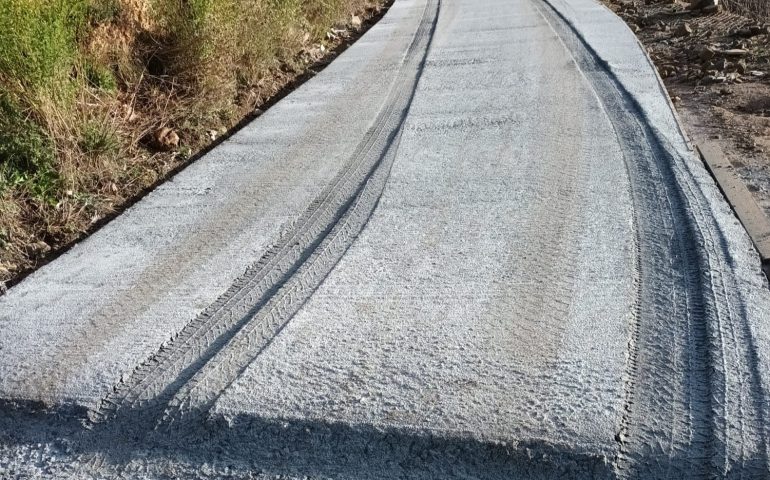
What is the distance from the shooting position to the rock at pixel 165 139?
222 inches

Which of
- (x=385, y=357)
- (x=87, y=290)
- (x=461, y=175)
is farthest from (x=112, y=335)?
(x=461, y=175)

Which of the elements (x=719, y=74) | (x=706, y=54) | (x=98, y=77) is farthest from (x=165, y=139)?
(x=706, y=54)

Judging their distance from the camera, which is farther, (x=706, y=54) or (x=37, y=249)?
(x=706, y=54)

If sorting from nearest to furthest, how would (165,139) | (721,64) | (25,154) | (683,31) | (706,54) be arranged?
(25,154) → (165,139) → (721,64) → (706,54) → (683,31)

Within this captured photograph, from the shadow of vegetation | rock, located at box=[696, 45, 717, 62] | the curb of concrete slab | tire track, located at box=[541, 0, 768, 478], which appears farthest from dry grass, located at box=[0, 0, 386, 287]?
rock, located at box=[696, 45, 717, 62]

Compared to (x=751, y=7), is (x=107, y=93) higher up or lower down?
higher up

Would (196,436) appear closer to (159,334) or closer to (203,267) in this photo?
(159,334)

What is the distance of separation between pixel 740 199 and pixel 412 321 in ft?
6.79

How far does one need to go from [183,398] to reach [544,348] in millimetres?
1310

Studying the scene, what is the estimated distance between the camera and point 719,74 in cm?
670

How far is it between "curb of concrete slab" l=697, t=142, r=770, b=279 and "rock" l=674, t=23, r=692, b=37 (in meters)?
3.95

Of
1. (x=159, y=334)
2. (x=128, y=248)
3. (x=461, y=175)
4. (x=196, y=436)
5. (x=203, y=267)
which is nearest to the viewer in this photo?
(x=196, y=436)

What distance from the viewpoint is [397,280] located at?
11.4 feet

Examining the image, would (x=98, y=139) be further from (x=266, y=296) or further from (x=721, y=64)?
(x=721, y=64)
